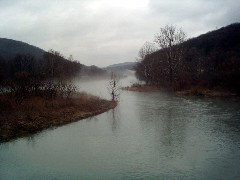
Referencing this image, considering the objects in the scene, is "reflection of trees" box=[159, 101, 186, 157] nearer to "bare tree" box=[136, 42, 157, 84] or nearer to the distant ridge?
"bare tree" box=[136, 42, 157, 84]

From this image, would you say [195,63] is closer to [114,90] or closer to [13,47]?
[114,90]

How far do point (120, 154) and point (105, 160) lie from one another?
137 centimetres

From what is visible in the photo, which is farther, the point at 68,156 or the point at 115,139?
the point at 115,139

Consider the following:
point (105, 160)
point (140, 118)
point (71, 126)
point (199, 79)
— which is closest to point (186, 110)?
point (140, 118)

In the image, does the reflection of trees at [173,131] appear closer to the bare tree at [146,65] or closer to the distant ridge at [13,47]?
the bare tree at [146,65]

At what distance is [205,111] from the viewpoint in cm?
3591

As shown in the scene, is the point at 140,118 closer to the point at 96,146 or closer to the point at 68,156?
the point at 96,146

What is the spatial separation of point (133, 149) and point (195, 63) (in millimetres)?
68397

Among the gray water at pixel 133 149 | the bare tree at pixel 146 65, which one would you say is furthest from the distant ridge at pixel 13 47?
the gray water at pixel 133 149

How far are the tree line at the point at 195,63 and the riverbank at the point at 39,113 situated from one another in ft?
73.7

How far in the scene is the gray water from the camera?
17.3m

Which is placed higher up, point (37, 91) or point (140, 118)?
point (37, 91)

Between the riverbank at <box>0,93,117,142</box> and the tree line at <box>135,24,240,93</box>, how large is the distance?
2246 centimetres

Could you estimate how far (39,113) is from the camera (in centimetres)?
3127
